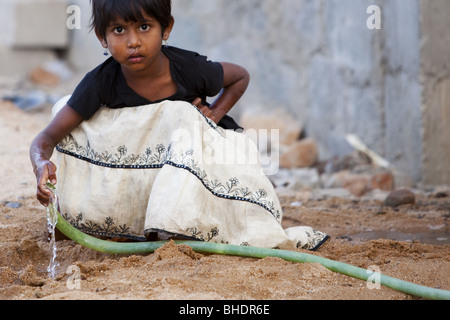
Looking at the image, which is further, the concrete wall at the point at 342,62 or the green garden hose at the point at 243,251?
the concrete wall at the point at 342,62

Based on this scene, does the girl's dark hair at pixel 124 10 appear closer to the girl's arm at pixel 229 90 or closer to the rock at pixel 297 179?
the girl's arm at pixel 229 90

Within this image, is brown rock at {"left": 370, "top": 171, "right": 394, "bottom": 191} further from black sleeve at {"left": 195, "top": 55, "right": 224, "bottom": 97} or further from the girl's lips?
the girl's lips

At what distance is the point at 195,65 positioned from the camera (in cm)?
261

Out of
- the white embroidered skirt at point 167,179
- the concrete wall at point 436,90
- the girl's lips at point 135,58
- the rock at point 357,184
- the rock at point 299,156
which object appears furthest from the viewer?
the rock at point 299,156

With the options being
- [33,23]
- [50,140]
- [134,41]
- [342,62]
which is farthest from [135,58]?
[33,23]

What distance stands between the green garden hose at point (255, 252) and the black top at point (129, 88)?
47 cm

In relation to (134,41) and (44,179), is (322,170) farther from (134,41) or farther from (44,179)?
(44,179)

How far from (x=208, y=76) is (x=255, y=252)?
798 mm

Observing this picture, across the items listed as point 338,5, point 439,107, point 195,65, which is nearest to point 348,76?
point 338,5

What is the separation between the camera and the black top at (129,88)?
249cm

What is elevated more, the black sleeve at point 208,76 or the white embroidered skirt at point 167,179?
the black sleeve at point 208,76

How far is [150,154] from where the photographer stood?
96.8 inches

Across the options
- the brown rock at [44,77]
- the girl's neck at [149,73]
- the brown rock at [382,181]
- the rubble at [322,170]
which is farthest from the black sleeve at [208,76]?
the brown rock at [44,77]

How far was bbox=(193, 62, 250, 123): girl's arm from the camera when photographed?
2.70 m
